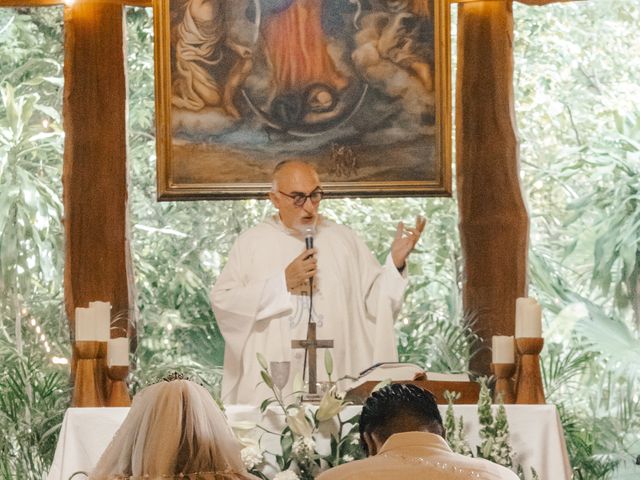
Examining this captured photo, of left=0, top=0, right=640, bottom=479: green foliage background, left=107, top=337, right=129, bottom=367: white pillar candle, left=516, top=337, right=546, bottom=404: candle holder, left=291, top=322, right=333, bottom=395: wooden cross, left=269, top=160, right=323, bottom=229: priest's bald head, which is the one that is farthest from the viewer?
left=0, top=0, right=640, bottom=479: green foliage background

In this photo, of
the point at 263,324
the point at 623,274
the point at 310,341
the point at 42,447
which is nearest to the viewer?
the point at 310,341

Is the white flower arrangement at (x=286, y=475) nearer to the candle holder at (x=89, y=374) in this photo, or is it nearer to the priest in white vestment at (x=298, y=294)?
the candle holder at (x=89, y=374)

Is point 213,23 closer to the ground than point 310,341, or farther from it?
farther from it

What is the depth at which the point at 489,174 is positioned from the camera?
8430 millimetres

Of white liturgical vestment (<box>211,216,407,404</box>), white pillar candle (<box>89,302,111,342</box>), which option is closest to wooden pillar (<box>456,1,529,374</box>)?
white liturgical vestment (<box>211,216,407,404</box>)

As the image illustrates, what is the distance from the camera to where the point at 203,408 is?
4.17 meters

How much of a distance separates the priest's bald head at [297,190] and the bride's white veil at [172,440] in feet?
11.1

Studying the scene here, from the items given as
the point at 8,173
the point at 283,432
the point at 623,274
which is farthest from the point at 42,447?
the point at 623,274

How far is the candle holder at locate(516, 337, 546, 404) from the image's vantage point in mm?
6695

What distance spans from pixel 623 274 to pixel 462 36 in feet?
10.4

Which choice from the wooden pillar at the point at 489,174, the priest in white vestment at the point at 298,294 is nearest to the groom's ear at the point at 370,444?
the priest in white vestment at the point at 298,294

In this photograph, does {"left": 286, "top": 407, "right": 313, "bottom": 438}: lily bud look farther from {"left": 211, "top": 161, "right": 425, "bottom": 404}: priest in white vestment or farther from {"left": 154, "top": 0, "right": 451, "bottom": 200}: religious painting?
{"left": 154, "top": 0, "right": 451, "bottom": 200}: religious painting

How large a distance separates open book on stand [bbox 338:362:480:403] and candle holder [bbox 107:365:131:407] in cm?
114

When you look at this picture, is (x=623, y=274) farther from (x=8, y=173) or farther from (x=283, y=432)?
(x=283, y=432)
